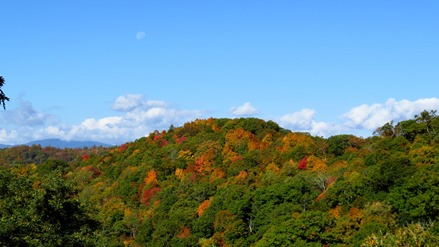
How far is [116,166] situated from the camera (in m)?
157

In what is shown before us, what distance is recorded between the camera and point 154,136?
582 feet

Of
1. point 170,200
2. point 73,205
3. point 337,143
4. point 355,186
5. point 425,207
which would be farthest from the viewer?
point 337,143

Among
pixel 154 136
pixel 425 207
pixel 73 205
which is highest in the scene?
pixel 154 136

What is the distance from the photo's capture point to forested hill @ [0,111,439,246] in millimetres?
40625

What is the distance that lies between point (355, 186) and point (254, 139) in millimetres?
66304

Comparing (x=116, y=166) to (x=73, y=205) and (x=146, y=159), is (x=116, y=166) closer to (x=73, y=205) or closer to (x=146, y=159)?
(x=146, y=159)

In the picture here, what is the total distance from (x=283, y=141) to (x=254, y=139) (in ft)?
47.2

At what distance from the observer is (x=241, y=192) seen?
99625 millimetres

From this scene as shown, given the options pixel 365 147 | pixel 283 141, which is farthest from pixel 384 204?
pixel 283 141

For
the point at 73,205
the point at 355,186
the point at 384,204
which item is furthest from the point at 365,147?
the point at 73,205

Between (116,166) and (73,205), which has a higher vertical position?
(116,166)

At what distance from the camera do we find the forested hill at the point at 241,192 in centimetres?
4062

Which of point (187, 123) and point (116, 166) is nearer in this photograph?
point (116, 166)

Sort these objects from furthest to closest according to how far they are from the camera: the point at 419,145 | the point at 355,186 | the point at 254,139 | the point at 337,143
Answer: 1. the point at 254,139
2. the point at 337,143
3. the point at 419,145
4. the point at 355,186
